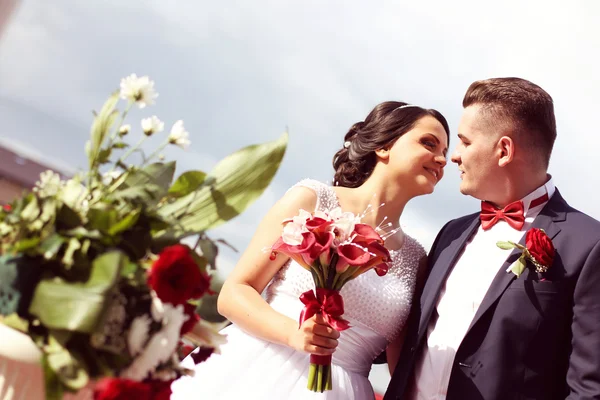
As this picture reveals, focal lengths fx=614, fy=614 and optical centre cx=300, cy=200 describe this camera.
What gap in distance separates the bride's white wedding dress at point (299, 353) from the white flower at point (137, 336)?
1804 mm

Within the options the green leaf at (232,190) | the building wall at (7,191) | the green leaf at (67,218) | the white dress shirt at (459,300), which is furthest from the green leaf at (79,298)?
the white dress shirt at (459,300)

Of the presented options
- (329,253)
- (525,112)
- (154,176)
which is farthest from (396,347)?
(154,176)

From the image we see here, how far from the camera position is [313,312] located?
9.19 ft

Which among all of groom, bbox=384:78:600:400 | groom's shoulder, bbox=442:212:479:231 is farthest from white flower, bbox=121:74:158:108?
groom's shoulder, bbox=442:212:479:231

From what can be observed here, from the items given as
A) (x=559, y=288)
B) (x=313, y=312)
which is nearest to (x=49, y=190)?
(x=313, y=312)

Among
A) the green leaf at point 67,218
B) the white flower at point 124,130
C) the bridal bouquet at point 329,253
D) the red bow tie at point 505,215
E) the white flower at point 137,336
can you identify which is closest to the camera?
the white flower at point 137,336

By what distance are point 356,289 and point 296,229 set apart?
949 millimetres

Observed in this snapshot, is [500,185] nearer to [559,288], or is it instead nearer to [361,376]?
[559,288]

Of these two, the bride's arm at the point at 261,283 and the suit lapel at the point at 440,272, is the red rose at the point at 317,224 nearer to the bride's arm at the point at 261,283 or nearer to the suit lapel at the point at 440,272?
the bride's arm at the point at 261,283

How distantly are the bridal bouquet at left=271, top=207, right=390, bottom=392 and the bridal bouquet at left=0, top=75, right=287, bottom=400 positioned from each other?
3.06 ft

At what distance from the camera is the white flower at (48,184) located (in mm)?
1695

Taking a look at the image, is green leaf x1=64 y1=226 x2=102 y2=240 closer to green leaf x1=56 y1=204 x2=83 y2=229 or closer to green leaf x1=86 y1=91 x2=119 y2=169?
green leaf x1=56 y1=204 x2=83 y2=229

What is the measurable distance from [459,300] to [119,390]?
94.6 inches

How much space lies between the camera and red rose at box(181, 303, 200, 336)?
1669 mm
